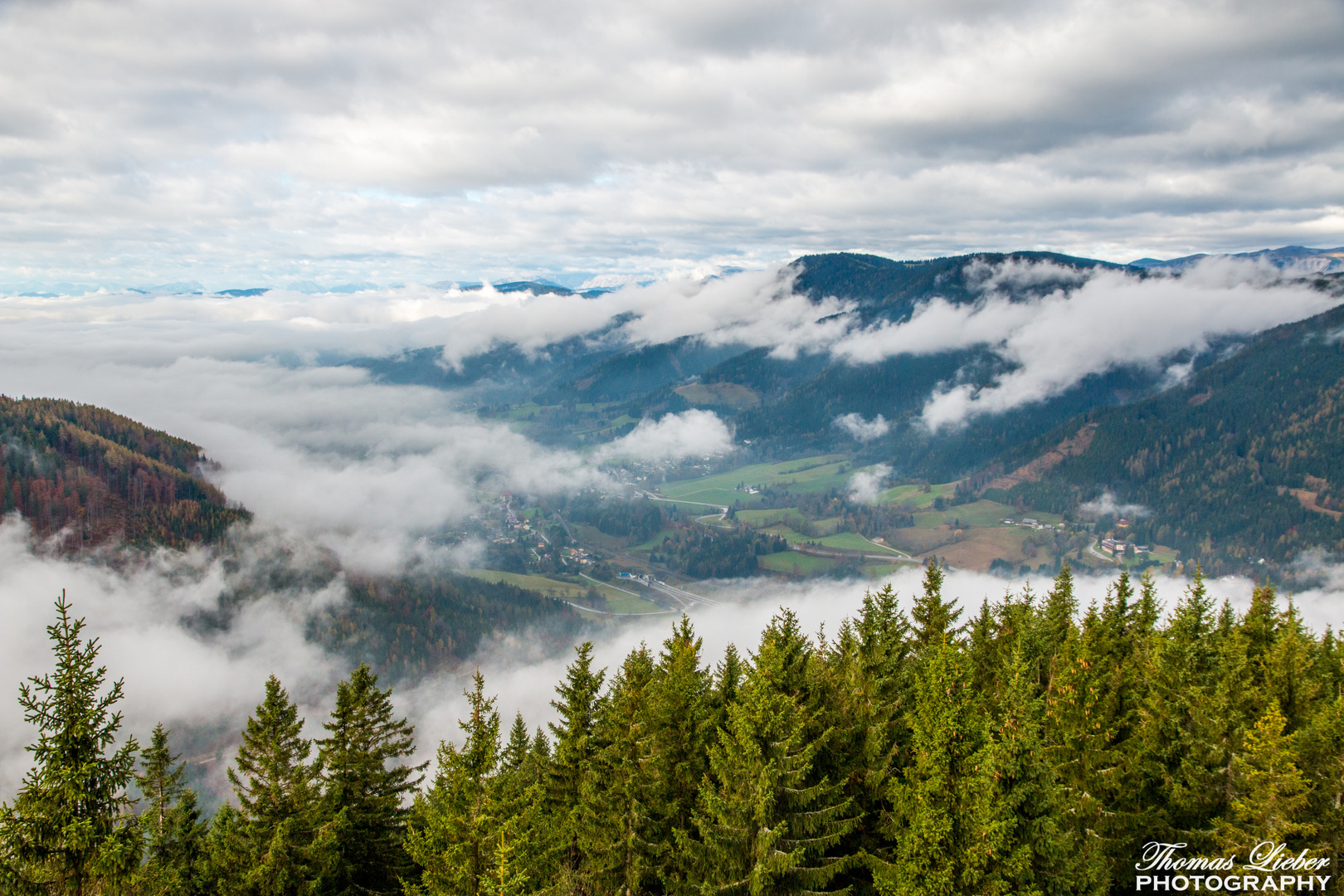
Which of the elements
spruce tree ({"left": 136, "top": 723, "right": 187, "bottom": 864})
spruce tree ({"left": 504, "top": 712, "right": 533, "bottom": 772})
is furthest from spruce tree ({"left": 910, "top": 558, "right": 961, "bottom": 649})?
spruce tree ({"left": 136, "top": 723, "right": 187, "bottom": 864})

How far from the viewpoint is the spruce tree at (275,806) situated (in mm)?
27766

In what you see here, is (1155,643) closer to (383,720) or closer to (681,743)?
(681,743)

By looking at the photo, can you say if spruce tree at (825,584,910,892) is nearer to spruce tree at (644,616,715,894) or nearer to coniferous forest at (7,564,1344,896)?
coniferous forest at (7,564,1344,896)

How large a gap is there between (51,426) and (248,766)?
240 metres

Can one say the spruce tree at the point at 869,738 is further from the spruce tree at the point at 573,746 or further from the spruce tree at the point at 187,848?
the spruce tree at the point at 187,848

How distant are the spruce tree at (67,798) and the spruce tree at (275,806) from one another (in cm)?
1142

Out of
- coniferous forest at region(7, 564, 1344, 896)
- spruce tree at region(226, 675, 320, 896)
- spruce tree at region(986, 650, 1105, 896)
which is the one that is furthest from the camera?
spruce tree at region(226, 675, 320, 896)

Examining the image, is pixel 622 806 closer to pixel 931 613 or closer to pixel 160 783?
pixel 931 613

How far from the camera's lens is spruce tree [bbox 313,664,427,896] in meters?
33.2

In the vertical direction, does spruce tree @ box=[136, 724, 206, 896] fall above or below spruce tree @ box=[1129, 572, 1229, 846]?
below

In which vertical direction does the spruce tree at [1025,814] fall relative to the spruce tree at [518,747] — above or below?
above

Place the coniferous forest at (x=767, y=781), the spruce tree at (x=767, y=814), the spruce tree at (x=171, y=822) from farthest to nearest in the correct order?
the spruce tree at (x=171, y=822) → the spruce tree at (x=767, y=814) → the coniferous forest at (x=767, y=781)

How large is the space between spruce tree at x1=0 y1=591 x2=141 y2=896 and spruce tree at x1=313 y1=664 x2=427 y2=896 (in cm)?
1602

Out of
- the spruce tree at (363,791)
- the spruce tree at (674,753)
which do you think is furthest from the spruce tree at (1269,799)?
the spruce tree at (363,791)
